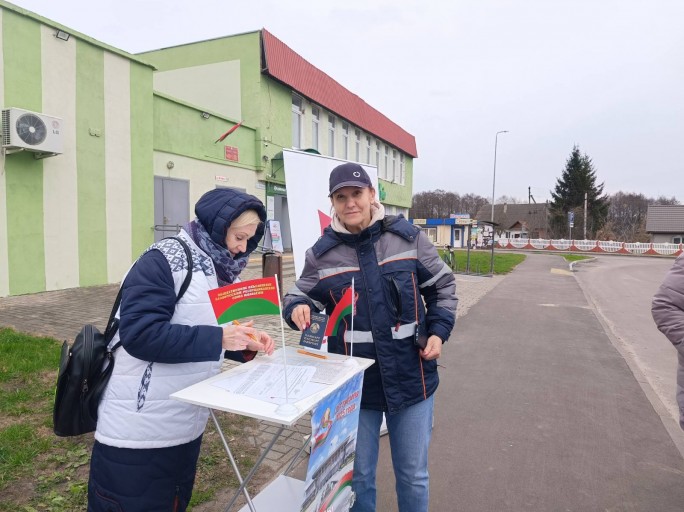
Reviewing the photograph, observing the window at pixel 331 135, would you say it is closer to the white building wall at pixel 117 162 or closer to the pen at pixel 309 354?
the white building wall at pixel 117 162

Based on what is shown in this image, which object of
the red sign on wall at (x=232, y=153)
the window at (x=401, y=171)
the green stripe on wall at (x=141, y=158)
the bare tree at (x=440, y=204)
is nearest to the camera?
the green stripe on wall at (x=141, y=158)

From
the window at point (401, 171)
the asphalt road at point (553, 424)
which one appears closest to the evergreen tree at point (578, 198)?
the window at point (401, 171)

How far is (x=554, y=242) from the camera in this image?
47.3 metres

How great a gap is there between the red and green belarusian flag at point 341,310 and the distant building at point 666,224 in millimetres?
63277

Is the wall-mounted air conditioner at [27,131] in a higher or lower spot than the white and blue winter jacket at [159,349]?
higher

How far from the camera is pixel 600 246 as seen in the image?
145 ft

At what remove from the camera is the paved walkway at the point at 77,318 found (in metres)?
3.69

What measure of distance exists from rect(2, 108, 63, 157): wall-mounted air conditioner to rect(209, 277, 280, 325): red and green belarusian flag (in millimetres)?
8954

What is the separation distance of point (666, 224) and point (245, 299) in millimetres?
64770

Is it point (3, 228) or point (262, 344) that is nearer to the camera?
point (262, 344)

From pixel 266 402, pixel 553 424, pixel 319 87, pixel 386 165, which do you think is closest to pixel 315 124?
pixel 319 87

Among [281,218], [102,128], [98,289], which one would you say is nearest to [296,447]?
[98,289]

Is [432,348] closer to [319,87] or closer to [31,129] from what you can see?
[31,129]

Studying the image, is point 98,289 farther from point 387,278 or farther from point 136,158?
point 387,278
